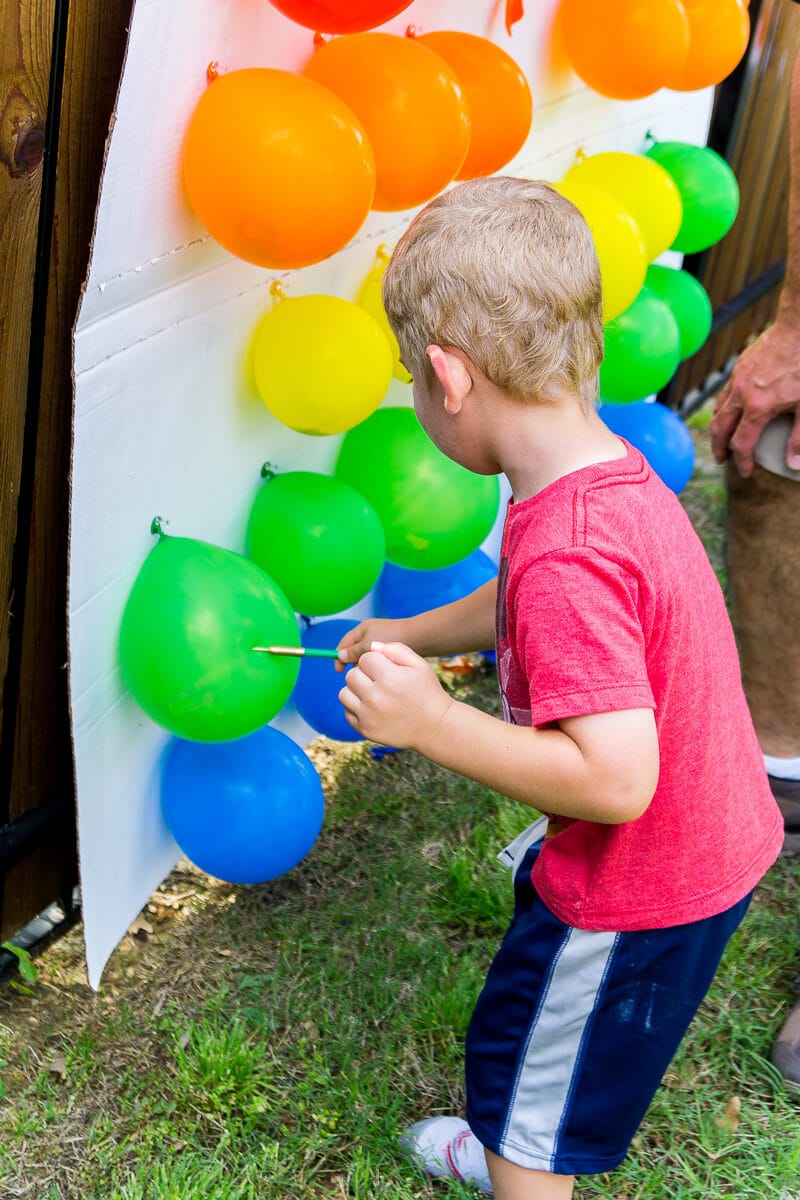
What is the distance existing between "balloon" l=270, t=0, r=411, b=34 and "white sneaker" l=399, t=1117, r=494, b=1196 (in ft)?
4.74

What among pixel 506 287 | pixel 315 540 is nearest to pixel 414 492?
pixel 315 540

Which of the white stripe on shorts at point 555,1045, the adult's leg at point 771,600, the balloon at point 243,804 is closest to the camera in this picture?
the white stripe on shorts at point 555,1045

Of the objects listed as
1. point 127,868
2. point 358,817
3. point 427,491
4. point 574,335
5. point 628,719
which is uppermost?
point 574,335

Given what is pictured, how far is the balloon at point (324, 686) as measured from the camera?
2010 millimetres

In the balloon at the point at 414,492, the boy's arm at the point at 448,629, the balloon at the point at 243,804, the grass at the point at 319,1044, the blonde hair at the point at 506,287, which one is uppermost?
the blonde hair at the point at 506,287

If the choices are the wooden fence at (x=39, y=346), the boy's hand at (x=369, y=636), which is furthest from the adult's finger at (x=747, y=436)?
the wooden fence at (x=39, y=346)

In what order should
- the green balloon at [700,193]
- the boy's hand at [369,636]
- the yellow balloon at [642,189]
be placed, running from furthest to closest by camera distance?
the green balloon at [700,193], the yellow balloon at [642,189], the boy's hand at [369,636]

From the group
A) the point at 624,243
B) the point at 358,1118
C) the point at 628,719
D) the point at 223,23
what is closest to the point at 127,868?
the point at 358,1118

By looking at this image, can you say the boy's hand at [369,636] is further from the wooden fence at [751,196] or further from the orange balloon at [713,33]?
the wooden fence at [751,196]

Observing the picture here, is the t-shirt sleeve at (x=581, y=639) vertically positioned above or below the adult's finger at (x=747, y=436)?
above

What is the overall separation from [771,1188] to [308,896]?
86cm

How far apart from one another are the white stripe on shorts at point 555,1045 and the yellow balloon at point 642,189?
1.57 metres

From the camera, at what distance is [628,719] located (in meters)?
1.15

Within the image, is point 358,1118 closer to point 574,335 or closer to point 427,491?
point 427,491
